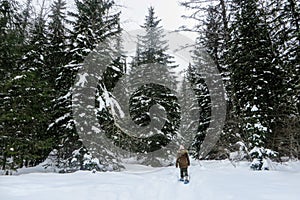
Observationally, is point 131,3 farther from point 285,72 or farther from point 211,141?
point 211,141

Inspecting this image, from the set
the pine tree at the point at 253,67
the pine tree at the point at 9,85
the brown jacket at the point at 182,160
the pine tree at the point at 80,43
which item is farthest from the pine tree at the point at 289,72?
the pine tree at the point at 9,85

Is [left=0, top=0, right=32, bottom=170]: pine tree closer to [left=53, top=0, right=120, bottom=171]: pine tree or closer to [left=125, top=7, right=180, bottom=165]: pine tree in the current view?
[left=53, top=0, right=120, bottom=171]: pine tree

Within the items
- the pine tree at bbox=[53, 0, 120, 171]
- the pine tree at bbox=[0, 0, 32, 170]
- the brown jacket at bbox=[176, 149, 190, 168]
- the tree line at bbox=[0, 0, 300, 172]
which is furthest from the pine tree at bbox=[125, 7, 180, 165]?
the pine tree at bbox=[0, 0, 32, 170]

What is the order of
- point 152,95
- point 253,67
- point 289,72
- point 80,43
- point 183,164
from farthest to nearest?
1. point 152,95
2. point 253,67
3. point 80,43
4. point 289,72
5. point 183,164

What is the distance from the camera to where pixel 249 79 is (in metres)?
13.4

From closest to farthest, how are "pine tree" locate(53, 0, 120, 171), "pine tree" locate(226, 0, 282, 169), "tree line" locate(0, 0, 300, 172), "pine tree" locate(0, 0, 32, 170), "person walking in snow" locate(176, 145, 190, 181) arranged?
1. "person walking in snow" locate(176, 145, 190, 181)
2. "pine tree" locate(0, 0, 32, 170)
3. "tree line" locate(0, 0, 300, 172)
4. "pine tree" locate(53, 0, 120, 171)
5. "pine tree" locate(226, 0, 282, 169)

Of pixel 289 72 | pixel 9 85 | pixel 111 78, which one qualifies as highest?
pixel 111 78

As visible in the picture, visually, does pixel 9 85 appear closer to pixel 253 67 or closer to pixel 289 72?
pixel 253 67

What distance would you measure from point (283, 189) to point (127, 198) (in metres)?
3.97

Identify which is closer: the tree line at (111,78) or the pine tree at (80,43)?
the tree line at (111,78)

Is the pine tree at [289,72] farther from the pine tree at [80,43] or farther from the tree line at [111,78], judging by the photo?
the pine tree at [80,43]

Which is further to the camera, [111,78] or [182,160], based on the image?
[111,78]

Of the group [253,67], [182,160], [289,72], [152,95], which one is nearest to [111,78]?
[182,160]

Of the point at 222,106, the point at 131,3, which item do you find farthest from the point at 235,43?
the point at 131,3
